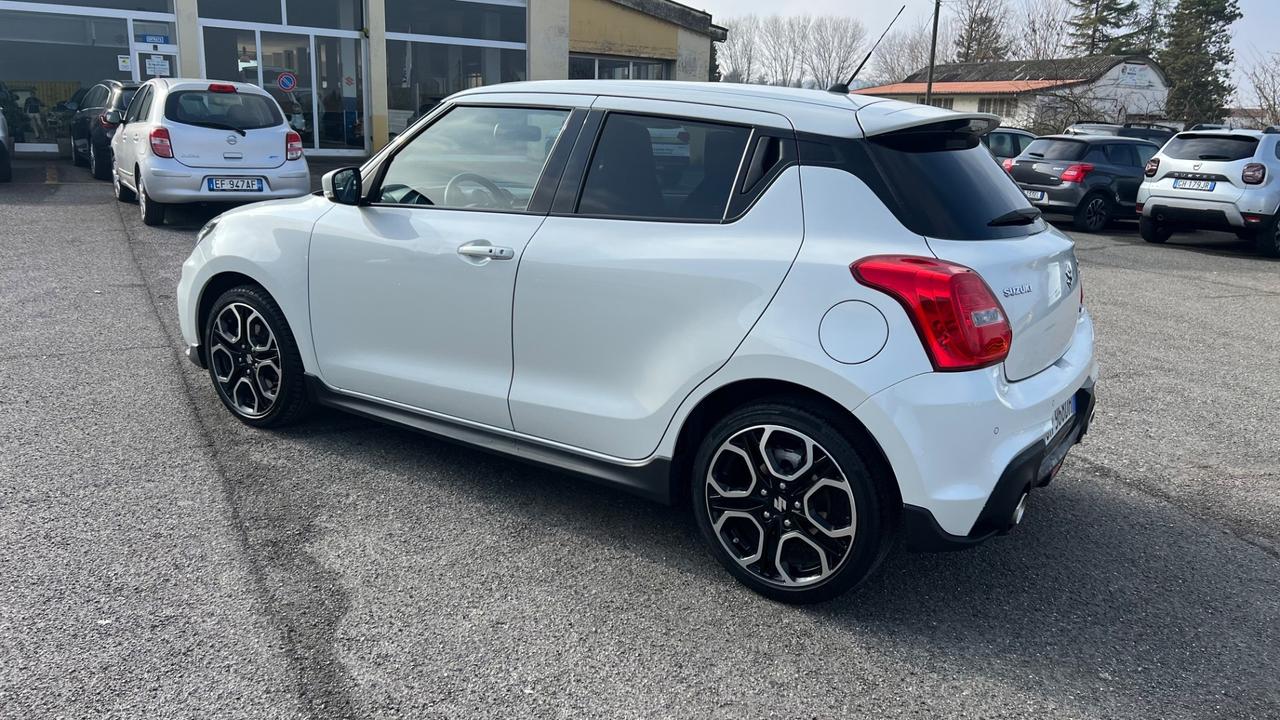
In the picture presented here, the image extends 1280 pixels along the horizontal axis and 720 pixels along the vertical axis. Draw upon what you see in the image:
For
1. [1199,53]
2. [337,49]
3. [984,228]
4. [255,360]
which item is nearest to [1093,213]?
[984,228]

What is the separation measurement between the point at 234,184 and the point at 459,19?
12317 millimetres

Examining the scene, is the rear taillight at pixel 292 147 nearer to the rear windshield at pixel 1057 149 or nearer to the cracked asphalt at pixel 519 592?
the cracked asphalt at pixel 519 592

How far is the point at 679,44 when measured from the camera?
24094 millimetres

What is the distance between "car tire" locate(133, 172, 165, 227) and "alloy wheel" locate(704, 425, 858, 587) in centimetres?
985

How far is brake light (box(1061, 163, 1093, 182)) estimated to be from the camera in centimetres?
1489

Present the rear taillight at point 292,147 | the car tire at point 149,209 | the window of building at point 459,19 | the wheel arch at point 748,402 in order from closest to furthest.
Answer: the wheel arch at point 748,402, the car tire at point 149,209, the rear taillight at point 292,147, the window of building at point 459,19

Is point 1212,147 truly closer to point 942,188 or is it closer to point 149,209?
point 942,188

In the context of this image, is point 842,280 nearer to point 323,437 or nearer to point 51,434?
point 323,437

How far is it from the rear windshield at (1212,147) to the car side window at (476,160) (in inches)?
480

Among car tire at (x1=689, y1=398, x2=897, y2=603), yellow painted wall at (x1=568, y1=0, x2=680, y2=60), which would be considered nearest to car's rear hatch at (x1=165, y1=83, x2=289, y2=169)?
car tire at (x1=689, y1=398, x2=897, y2=603)

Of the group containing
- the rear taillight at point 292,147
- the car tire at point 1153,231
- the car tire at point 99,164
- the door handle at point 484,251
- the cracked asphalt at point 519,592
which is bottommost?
the cracked asphalt at point 519,592

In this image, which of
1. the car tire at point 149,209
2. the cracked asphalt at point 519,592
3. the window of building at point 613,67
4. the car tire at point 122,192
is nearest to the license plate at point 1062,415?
the cracked asphalt at point 519,592

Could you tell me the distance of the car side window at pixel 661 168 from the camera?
3355 mm

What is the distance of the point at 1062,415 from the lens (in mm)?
3344
